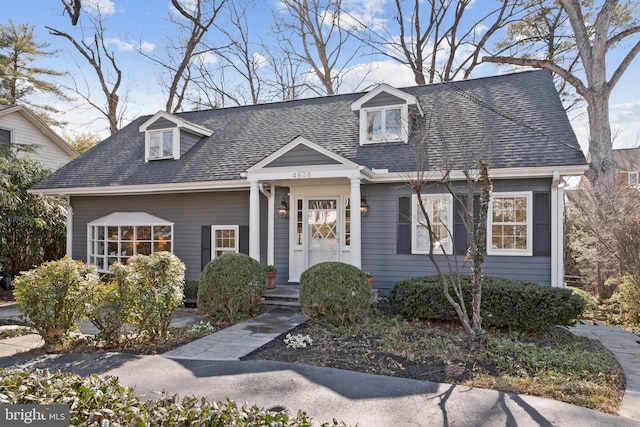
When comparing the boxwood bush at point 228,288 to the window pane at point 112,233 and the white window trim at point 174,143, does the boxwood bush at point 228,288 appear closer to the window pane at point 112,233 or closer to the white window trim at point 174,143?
the white window trim at point 174,143

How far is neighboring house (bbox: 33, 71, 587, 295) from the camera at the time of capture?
831 cm

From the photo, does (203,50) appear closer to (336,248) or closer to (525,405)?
(336,248)

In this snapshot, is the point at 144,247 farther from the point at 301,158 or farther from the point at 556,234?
the point at 556,234

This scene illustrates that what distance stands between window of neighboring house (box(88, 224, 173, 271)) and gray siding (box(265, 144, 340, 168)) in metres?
4.04

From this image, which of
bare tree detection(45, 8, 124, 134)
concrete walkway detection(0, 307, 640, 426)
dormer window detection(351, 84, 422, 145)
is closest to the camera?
concrete walkway detection(0, 307, 640, 426)

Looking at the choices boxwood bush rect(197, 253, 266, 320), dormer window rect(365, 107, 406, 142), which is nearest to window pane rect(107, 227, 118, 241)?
boxwood bush rect(197, 253, 266, 320)

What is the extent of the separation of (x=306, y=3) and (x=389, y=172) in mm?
12596

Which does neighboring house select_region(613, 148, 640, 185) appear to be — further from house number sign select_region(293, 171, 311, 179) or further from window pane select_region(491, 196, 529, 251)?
house number sign select_region(293, 171, 311, 179)

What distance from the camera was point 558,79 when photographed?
16703 millimetres

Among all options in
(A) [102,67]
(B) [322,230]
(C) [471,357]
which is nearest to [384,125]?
(B) [322,230]

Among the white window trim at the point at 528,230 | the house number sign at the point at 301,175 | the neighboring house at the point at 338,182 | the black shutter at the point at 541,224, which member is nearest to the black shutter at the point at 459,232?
the neighboring house at the point at 338,182

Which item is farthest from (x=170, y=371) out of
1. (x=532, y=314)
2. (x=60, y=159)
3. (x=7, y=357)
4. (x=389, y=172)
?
(x=60, y=159)

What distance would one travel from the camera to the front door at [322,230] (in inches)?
390

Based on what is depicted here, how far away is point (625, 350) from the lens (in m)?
6.00
